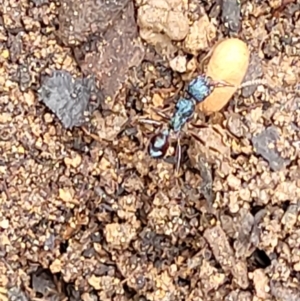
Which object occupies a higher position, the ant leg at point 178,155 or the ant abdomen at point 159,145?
the ant abdomen at point 159,145

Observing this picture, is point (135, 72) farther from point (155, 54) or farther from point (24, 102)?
point (24, 102)

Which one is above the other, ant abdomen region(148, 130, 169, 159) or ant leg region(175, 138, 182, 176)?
ant abdomen region(148, 130, 169, 159)

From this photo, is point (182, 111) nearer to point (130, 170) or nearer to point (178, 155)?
point (178, 155)

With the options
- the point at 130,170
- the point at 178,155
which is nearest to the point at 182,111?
the point at 178,155

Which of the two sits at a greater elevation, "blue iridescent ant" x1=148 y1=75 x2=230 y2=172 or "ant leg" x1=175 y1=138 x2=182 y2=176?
"blue iridescent ant" x1=148 y1=75 x2=230 y2=172

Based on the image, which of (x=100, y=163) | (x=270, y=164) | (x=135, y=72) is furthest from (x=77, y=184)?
(x=270, y=164)
